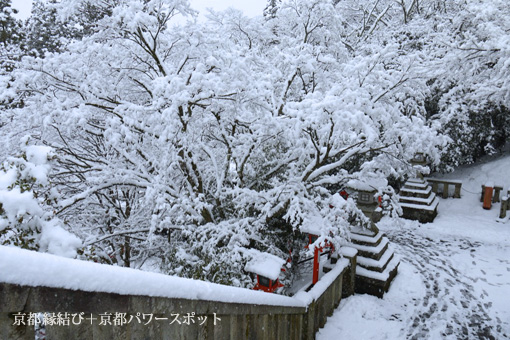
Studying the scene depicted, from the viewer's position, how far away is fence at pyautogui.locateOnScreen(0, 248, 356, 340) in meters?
1.16

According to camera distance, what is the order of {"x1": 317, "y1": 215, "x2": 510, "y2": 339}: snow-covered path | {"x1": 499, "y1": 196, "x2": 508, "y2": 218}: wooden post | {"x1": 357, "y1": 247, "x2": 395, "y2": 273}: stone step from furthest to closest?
{"x1": 499, "y1": 196, "x2": 508, "y2": 218}: wooden post < {"x1": 357, "y1": 247, "x2": 395, "y2": 273}: stone step < {"x1": 317, "y1": 215, "x2": 510, "y2": 339}: snow-covered path

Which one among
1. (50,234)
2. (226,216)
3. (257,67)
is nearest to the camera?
(50,234)

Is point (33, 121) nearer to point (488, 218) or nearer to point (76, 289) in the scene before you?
point (76, 289)

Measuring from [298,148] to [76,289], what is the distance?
19.3ft

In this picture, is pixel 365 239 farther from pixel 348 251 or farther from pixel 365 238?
pixel 348 251

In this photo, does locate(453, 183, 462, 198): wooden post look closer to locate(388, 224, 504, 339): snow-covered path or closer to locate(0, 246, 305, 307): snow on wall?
locate(388, 224, 504, 339): snow-covered path

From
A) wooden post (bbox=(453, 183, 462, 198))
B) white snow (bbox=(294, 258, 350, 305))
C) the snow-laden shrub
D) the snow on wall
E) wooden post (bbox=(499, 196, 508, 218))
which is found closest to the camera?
the snow on wall

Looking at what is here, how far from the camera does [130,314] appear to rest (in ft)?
5.41

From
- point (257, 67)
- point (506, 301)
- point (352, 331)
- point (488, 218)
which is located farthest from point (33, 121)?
point (488, 218)

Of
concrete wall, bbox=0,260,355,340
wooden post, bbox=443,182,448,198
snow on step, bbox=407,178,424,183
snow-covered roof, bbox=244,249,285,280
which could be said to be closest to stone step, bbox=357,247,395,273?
snow-covered roof, bbox=244,249,285,280

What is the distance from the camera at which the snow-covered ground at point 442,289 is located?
591 cm

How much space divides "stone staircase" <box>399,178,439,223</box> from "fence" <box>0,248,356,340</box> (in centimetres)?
1072

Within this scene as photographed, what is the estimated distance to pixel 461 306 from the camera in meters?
6.71

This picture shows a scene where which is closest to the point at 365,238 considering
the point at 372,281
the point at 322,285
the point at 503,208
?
the point at 372,281
